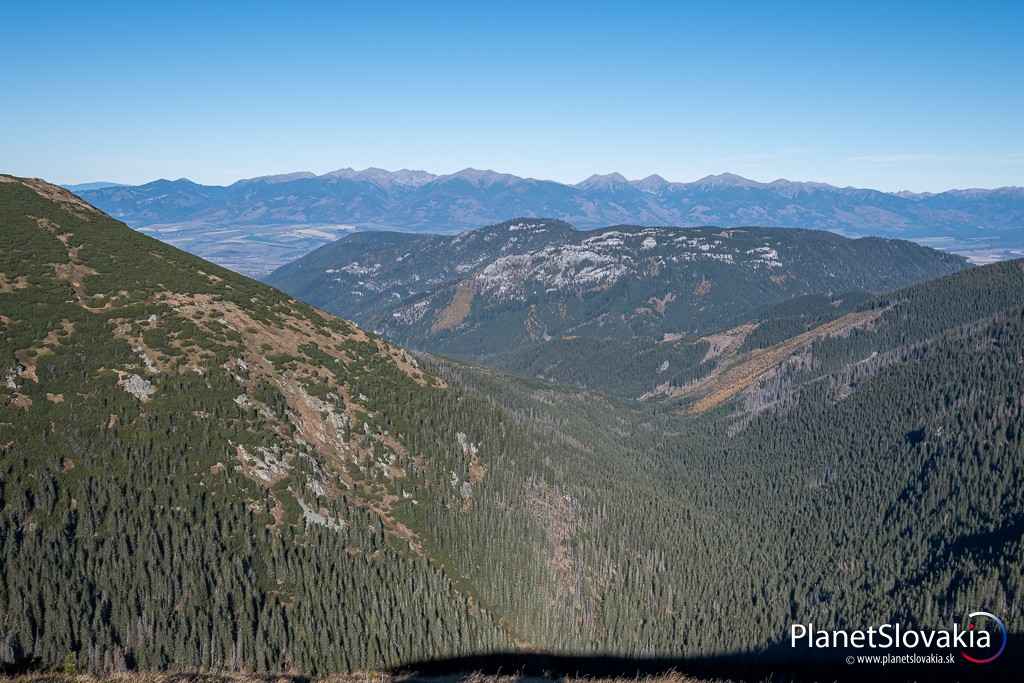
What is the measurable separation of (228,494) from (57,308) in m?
57.5

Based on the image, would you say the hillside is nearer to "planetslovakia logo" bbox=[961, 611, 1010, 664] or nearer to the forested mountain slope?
the forested mountain slope

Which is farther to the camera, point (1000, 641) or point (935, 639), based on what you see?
point (1000, 641)

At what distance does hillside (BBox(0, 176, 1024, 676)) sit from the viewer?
4011 inches

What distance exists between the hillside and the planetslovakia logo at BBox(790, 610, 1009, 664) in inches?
180

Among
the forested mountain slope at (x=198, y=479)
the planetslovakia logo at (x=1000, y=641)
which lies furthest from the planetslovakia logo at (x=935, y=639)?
the forested mountain slope at (x=198, y=479)

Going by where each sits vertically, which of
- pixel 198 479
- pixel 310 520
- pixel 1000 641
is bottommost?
pixel 1000 641

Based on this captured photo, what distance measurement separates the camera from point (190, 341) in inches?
5531

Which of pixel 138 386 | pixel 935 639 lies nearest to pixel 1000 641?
pixel 935 639

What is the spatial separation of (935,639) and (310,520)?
124m

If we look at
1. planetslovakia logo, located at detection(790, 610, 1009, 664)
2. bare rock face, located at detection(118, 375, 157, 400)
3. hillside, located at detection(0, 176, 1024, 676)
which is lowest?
planetslovakia logo, located at detection(790, 610, 1009, 664)

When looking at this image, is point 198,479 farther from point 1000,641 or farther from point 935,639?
point 1000,641

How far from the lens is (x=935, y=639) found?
134125 mm

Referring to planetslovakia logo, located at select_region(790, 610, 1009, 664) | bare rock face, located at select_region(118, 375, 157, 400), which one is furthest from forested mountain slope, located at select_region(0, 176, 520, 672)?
planetslovakia logo, located at select_region(790, 610, 1009, 664)

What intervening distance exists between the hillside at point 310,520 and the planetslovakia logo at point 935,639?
180 inches
